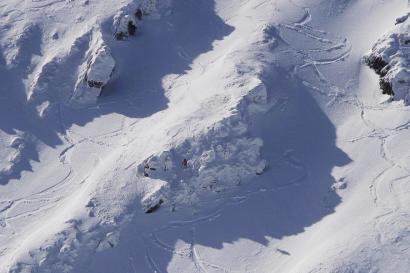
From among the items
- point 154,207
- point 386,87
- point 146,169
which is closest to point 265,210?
point 154,207

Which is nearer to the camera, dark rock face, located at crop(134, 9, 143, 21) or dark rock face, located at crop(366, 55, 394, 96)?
dark rock face, located at crop(366, 55, 394, 96)

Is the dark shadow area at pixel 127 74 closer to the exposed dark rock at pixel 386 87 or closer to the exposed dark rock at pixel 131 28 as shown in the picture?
the exposed dark rock at pixel 131 28

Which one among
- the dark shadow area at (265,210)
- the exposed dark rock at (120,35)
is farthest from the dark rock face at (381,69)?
the exposed dark rock at (120,35)

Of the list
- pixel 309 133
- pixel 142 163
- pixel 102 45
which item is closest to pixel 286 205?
pixel 309 133

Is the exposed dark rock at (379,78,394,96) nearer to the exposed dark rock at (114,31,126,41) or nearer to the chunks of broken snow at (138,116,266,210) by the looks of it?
the chunks of broken snow at (138,116,266,210)

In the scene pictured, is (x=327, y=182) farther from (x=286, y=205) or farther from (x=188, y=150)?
(x=188, y=150)

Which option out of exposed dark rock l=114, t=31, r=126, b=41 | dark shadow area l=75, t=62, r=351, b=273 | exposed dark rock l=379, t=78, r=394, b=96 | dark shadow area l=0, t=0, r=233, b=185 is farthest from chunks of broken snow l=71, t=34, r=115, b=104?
exposed dark rock l=379, t=78, r=394, b=96

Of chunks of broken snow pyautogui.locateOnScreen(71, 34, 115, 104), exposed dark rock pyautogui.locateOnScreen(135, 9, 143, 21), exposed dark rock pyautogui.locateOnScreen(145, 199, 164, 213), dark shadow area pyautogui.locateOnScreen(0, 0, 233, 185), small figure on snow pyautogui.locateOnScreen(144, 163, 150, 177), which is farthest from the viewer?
exposed dark rock pyautogui.locateOnScreen(135, 9, 143, 21)
